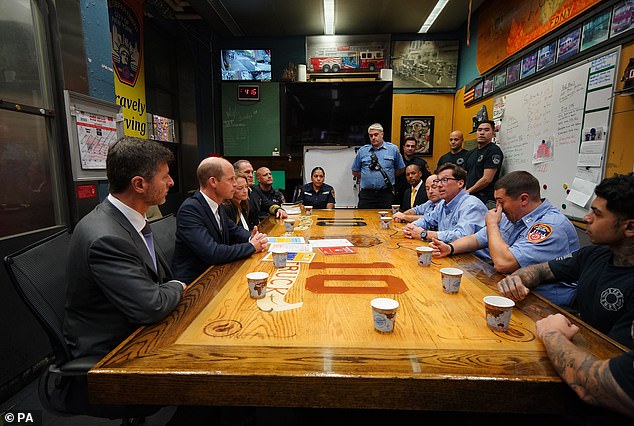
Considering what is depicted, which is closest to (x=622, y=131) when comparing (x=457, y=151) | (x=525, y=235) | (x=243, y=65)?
(x=525, y=235)

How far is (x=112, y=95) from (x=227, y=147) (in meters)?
3.35

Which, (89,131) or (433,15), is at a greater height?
(433,15)

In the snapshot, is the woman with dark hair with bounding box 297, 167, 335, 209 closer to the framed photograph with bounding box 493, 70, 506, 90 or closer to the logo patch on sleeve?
the framed photograph with bounding box 493, 70, 506, 90

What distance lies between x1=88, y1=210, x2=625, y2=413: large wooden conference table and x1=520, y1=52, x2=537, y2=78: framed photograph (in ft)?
10.7

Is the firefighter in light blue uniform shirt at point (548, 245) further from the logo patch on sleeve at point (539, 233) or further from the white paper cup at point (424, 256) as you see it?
the white paper cup at point (424, 256)

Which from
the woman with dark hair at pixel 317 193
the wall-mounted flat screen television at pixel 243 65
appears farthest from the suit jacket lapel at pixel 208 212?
the wall-mounted flat screen television at pixel 243 65

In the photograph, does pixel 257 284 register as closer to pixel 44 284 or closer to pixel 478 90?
pixel 44 284

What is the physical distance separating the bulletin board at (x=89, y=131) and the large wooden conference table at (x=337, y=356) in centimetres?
178

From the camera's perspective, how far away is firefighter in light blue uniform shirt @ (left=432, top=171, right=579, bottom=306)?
5.44ft

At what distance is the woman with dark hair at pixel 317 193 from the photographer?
473 cm

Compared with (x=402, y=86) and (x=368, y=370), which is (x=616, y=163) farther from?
(x=402, y=86)

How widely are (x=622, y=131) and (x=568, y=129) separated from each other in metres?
0.58

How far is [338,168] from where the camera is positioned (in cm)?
583

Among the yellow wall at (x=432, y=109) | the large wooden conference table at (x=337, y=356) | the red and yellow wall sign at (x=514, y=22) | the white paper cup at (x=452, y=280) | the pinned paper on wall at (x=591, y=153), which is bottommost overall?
the large wooden conference table at (x=337, y=356)
